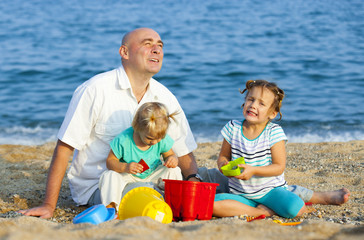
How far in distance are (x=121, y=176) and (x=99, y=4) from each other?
58.4 feet

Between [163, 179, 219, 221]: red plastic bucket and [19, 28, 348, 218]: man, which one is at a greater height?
[19, 28, 348, 218]: man

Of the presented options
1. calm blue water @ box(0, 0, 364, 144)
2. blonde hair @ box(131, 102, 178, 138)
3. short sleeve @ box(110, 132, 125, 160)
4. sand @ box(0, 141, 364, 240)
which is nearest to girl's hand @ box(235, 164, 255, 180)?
sand @ box(0, 141, 364, 240)

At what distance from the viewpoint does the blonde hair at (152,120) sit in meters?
3.26

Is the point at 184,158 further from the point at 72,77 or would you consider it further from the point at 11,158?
the point at 72,77

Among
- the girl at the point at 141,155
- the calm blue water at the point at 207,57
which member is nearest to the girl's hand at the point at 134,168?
the girl at the point at 141,155

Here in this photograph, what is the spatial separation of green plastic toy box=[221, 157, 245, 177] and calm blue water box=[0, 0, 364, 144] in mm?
3569

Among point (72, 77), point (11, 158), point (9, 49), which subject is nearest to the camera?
point (11, 158)

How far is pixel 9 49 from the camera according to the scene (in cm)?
1297

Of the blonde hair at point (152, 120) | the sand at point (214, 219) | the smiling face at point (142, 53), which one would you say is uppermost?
the smiling face at point (142, 53)

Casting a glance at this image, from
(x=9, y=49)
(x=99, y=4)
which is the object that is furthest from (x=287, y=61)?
(x=99, y=4)

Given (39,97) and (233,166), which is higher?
(233,166)

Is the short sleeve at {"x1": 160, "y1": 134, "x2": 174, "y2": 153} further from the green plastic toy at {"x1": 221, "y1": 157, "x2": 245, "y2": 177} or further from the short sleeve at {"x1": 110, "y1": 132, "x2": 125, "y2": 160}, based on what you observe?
the green plastic toy at {"x1": 221, "y1": 157, "x2": 245, "y2": 177}

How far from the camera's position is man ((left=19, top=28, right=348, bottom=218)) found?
3537 millimetres

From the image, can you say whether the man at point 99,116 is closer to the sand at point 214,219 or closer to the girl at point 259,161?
the sand at point 214,219
